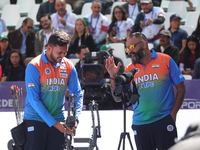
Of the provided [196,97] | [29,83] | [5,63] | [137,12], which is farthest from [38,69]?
[137,12]

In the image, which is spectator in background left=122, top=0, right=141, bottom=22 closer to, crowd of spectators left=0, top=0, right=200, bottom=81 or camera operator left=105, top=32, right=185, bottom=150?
crowd of spectators left=0, top=0, right=200, bottom=81

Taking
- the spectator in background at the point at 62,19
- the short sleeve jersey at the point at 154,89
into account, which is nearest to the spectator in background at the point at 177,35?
the spectator in background at the point at 62,19

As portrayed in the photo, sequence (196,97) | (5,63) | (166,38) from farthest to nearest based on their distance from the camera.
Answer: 1. (5,63)
2. (166,38)
3. (196,97)

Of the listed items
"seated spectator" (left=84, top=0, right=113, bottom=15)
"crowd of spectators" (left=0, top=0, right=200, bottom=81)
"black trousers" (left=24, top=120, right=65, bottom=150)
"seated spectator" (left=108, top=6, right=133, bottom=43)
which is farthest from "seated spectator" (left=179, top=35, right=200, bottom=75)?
"black trousers" (left=24, top=120, right=65, bottom=150)

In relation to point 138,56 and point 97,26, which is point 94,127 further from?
point 97,26

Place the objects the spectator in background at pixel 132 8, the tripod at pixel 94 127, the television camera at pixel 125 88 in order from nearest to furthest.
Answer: the television camera at pixel 125 88, the tripod at pixel 94 127, the spectator in background at pixel 132 8

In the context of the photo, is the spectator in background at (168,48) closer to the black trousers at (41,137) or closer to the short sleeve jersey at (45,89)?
the short sleeve jersey at (45,89)

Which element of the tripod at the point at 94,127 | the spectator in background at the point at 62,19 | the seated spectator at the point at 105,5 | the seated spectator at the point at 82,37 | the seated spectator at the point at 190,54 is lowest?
the tripod at the point at 94,127

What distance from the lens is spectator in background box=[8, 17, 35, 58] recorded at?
10734 mm

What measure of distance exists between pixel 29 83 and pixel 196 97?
347 centimetres

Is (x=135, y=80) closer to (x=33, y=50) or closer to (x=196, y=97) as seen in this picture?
(x=196, y=97)

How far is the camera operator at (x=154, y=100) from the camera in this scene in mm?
5051

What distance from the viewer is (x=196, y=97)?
7508 millimetres

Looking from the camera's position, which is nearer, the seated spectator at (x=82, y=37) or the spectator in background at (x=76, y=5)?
the seated spectator at (x=82, y=37)
